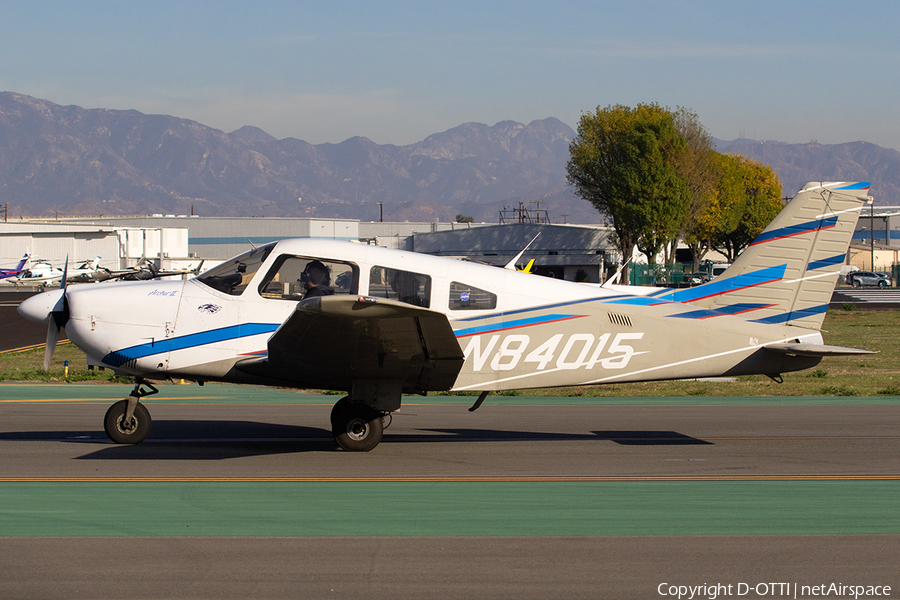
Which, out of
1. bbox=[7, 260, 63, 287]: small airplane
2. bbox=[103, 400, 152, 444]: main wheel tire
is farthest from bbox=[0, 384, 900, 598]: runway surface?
bbox=[7, 260, 63, 287]: small airplane

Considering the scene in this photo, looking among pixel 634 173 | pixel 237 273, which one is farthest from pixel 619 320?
pixel 634 173

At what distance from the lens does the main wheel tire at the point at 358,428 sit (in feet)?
30.2

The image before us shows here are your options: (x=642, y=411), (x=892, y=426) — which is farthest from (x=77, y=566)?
(x=892, y=426)

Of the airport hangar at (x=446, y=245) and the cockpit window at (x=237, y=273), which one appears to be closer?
the cockpit window at (x=237, y=273)

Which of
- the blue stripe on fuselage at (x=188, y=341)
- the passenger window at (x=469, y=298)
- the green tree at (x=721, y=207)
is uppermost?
the green tree at (x=721, y=207)

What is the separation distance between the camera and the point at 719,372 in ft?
30.9

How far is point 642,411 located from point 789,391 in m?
4.40

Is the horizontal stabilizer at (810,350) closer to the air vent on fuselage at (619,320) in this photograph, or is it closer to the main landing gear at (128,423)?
the air vent on fuselage at (619,320)

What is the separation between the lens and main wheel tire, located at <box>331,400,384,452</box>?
30.2 feet

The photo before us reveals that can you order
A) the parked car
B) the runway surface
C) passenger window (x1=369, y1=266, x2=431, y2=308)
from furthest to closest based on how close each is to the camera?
1. the parked car
2. passenger window (x1=369, y1=266, x2=431, y2=308)
3. the runway surface

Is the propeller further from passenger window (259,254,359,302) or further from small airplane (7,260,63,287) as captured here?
small airplane (7,260,63,287)

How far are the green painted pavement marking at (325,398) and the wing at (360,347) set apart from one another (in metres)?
4.73

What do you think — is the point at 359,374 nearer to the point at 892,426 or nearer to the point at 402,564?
the point at 402,564

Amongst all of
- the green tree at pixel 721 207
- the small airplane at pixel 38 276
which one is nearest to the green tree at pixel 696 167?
the green tree at pixel 721 207
